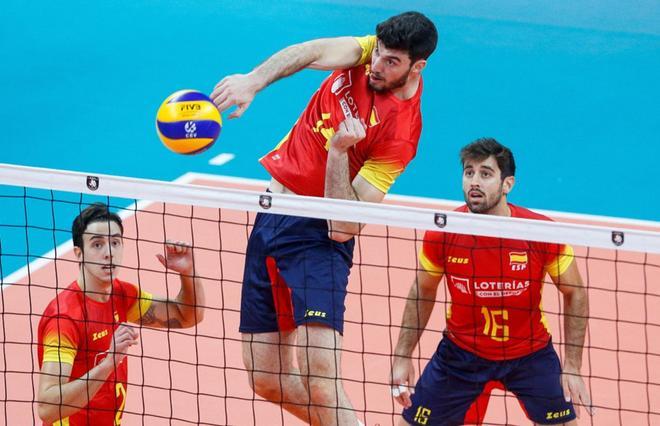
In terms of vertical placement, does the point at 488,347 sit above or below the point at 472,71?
below

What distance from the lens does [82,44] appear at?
54.3 ft

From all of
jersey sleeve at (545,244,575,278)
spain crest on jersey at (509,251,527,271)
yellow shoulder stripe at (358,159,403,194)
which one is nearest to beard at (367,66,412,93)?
yellow shoulder stripe at (358,159,403,194)

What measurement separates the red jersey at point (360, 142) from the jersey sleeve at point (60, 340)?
1.75 metres

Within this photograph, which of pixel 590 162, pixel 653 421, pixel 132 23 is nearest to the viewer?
pixel 653 421

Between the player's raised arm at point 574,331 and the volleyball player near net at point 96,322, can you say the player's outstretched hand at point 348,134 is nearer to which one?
the volleyball player near net at point 96,322

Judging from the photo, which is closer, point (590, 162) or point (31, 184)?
point (31, 184)

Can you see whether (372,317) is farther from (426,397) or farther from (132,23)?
(132,23)

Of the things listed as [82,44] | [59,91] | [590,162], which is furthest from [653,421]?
[82,44]

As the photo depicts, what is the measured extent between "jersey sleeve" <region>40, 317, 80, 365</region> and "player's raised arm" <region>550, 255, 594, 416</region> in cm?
269

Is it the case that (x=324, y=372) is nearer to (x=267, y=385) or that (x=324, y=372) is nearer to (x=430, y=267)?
(x=267, y=385)

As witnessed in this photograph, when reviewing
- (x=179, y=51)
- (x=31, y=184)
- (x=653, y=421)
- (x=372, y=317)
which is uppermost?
(x=179, y=51)

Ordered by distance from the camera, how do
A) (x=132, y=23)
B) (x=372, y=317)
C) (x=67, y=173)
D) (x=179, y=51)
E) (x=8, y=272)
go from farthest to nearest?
1. (x=132, y=23)
2. (x=179, y=51)
3. (x=8, y=272)
4. (x=372, y=317)
5. (x=67, y=173)

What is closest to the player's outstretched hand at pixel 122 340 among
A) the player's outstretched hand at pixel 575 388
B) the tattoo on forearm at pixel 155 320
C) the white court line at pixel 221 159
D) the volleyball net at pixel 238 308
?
the volleyball net at pixel 238 308

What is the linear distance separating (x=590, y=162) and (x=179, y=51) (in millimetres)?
5991
